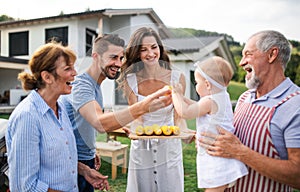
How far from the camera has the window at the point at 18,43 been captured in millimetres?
10742

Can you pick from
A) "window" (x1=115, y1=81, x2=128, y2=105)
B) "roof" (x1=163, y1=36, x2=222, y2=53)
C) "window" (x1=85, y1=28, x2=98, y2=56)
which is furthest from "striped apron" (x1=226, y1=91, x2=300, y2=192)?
"window" (x1=85, y1=28, x2=98, y2=56)

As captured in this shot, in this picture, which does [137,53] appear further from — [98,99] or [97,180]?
[97,180]

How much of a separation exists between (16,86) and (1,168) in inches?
466

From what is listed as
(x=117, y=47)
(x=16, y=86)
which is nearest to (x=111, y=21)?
(x=117, y=47)

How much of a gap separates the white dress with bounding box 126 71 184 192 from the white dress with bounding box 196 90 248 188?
0.42ft

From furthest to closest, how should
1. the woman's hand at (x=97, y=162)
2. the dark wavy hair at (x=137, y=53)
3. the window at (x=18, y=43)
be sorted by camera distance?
the window at (x=18, y=43) → the woman's hand at (x=97, y=162) → the dark wavy hair at (x=137, y=53)

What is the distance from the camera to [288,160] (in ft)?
4.11

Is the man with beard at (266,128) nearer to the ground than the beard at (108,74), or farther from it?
nearer to the ground

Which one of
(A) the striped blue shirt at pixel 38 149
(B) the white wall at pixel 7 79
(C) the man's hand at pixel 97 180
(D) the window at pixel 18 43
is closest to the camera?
(A) the striped blue shirt at pixel 38 149

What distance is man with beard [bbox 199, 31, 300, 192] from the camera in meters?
1.25

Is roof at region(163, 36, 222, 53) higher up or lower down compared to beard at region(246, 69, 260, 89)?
higher up

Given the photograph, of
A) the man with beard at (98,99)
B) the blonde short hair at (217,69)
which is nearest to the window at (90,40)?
the man with beard at (98,99)

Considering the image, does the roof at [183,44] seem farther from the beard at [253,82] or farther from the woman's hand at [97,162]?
the woman's hand at [97,162]

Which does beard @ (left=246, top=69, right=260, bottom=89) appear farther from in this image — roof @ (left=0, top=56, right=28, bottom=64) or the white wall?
the white wall
